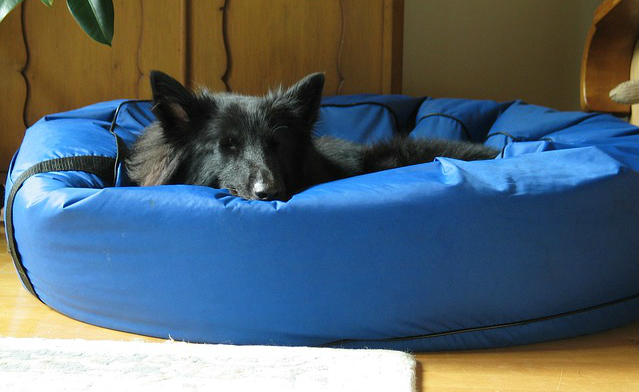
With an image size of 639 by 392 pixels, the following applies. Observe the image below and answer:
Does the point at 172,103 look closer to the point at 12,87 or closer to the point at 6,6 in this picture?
the point at 6,6

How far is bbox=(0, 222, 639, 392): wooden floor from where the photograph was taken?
1486mm

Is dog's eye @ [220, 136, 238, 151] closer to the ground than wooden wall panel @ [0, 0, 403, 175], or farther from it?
closer to the ground

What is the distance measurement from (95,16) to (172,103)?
1.19ft

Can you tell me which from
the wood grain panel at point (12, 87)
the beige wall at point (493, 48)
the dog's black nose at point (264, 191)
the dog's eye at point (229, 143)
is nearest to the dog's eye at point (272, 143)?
the dog's eye at point (229, 143)

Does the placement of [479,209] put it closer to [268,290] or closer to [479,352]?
[479,352]

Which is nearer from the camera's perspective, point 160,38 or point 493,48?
point 160,38

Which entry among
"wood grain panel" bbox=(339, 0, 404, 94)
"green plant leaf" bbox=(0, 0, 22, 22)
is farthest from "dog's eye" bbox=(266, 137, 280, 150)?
"wood grain panel" bbox=(339, 0, 404, 94)

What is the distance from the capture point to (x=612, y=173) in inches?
69.2

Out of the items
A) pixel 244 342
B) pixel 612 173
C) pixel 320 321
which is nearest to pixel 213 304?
pixel 244 342

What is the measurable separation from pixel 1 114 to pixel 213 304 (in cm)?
279

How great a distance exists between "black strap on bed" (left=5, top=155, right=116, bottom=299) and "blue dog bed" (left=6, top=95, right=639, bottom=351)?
0.74ft

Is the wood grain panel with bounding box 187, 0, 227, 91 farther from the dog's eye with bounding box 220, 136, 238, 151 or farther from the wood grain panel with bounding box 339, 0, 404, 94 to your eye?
the dog's eye with bounding box 220, 136, 238, 151

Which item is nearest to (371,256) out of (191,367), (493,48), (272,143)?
(191,367)

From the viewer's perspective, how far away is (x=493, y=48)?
4555 mm
